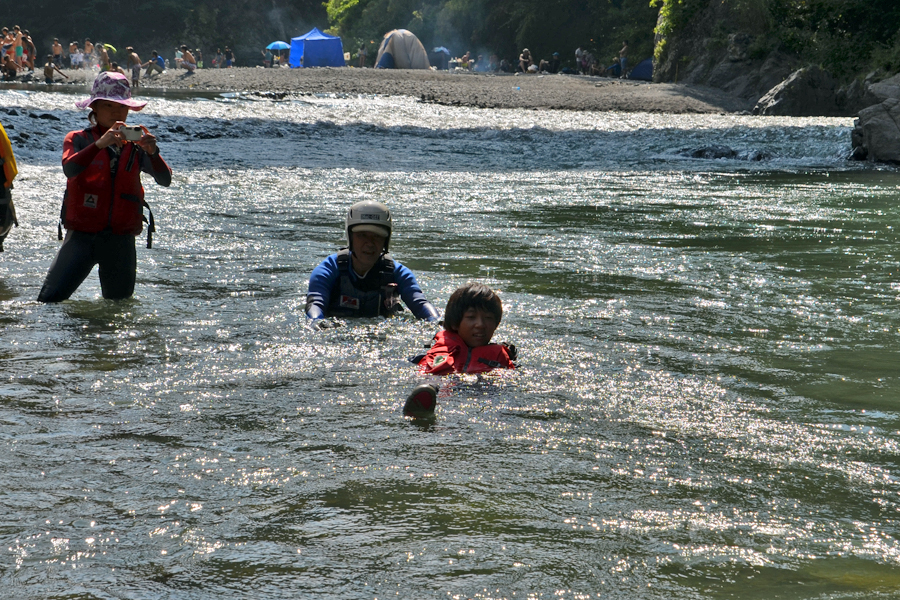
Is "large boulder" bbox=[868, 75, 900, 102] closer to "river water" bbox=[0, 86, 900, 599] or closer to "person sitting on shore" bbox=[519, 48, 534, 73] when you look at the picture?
"river water" bbox=[0, 86, 900, 599]

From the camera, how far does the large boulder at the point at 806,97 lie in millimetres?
33562

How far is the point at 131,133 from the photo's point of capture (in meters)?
7.04

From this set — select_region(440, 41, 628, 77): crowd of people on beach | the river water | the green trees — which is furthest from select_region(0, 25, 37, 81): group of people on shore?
the river water

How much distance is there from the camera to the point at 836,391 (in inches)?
228

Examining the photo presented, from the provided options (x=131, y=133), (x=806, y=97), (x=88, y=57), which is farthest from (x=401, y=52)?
(x=131, y=133)

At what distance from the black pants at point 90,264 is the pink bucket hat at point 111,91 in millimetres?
1050

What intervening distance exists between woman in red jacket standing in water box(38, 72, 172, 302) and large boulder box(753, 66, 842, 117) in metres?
29.9

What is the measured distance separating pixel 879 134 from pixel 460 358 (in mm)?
19338

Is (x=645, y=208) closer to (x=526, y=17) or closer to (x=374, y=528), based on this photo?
(x=374, y=528)

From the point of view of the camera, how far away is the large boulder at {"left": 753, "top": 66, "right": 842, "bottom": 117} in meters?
33.6

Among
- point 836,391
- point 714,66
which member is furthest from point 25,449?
point 714,66

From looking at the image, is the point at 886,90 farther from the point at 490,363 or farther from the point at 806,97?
the point at 490,363

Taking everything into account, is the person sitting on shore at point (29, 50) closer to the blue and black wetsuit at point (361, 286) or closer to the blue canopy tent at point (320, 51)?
the blue canopy tent at point (320, 51)

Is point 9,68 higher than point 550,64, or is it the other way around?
point 550,64
